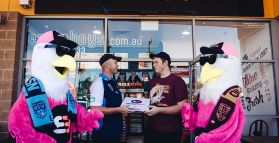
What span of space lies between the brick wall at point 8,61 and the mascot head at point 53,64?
8.80ft

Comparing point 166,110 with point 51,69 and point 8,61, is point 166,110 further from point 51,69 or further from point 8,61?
point 8,61

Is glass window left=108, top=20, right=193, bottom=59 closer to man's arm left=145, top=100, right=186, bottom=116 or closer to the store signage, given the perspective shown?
the store signage

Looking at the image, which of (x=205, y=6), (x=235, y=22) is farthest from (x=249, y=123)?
(x=205, y=6)

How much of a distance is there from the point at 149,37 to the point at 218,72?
298cm

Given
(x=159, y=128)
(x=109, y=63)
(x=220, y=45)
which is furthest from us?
(x=109, y=63)

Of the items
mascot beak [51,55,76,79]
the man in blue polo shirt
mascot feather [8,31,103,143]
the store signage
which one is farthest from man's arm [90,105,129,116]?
the store signage

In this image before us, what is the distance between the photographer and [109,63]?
4090mm

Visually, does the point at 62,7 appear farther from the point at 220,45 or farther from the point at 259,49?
the point at 259,49

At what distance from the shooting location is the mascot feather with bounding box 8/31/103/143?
8.91ft

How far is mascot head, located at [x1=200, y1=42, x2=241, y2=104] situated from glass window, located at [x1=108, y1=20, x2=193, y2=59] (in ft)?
8.55

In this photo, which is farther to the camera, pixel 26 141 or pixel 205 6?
pixel 205 6

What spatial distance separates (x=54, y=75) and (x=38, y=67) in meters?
0.17

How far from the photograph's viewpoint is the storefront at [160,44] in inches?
228

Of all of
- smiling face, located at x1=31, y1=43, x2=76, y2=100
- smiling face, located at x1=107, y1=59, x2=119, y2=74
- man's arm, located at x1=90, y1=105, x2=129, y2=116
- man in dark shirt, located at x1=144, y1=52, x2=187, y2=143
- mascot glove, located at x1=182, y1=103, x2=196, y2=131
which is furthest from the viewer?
smiling face, located at x1=107, y1=59, x2=119, y2=74
